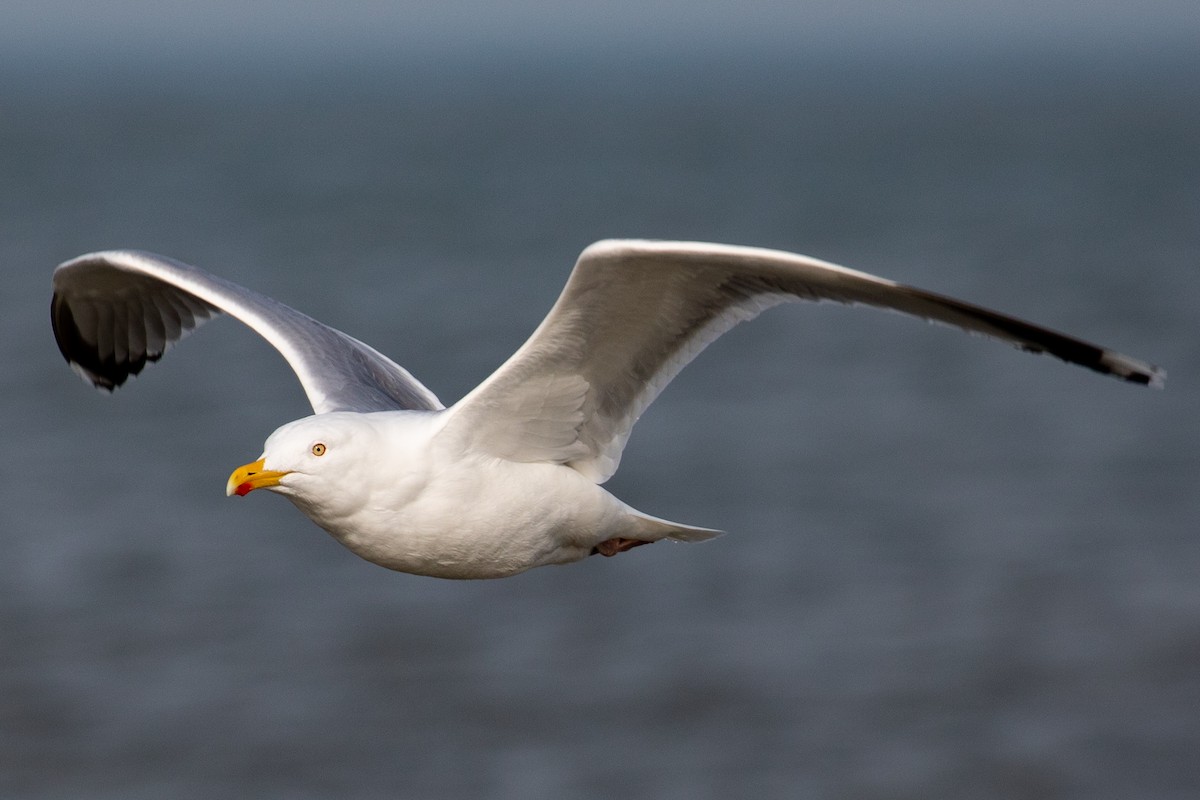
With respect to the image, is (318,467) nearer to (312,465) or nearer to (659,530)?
(312,465)

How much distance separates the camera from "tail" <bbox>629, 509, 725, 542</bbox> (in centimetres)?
1007

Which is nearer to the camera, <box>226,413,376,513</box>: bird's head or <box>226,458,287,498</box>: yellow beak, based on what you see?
<box>226,458,287,498</box>: yellow beak

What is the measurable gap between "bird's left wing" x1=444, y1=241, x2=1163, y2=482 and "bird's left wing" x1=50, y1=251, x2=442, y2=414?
1195 mm

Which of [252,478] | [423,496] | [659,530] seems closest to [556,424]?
[423,496]

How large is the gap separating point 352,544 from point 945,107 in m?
162

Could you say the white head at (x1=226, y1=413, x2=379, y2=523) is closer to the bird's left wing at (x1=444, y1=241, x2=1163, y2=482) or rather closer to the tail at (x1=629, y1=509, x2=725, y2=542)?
the bird's left wing at (x1=444, y1=241, x2=1163, y2=482)

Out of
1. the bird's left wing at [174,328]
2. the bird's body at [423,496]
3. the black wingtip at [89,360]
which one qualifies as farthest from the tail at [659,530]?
the black wingtip at [89,360]

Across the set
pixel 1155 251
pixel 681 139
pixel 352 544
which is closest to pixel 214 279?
pixel 352 544

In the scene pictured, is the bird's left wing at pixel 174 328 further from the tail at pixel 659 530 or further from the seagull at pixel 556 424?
the tail at pixel 659 530

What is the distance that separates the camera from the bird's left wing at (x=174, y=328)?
10.7 meters

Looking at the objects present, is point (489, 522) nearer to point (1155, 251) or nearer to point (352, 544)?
point (352, 544)

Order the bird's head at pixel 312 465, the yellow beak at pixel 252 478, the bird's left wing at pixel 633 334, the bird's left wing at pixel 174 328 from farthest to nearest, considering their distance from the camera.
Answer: the bird's left wing at pixel 174 328 < the bird's head at pixel 312 465 < the yellow beak at pixel 252 478 < the bird's left wing at pixel 633 334

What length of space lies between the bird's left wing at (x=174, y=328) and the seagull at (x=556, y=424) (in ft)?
1.58

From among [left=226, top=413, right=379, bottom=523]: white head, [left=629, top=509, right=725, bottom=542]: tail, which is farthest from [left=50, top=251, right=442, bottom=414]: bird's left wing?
[left=629, top=509, right=725, bottom=542]: tail
